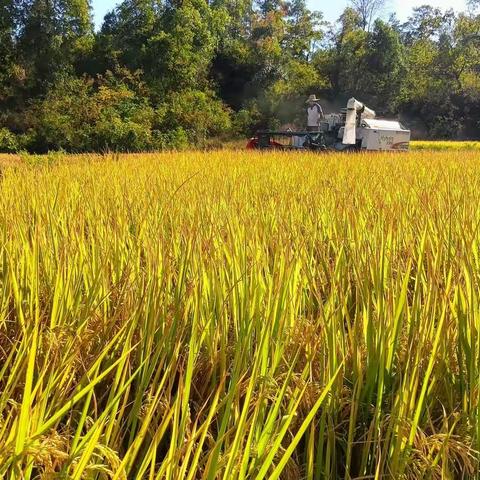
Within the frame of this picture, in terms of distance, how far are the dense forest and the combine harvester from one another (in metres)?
4.65

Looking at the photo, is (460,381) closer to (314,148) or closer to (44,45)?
(314,148)

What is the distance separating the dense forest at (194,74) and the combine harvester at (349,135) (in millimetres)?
4648

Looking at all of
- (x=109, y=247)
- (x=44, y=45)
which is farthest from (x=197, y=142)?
(x=109, y=247)

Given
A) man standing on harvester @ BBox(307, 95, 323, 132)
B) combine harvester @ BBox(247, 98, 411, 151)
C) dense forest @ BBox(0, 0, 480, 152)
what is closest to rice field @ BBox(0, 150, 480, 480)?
combine harvester @ BBox(247, 98, 411, 151)

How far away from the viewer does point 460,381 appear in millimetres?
963

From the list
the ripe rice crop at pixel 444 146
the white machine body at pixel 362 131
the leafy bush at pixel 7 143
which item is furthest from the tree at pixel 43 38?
the ripe rice crop at pixel 444 146

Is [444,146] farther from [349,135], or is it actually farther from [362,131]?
[349,135]

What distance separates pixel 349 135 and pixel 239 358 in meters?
8.88

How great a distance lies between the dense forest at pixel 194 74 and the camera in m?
15.1

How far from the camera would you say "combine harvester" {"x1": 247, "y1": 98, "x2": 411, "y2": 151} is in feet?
30.6

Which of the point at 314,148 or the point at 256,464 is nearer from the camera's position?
the point at 256,464

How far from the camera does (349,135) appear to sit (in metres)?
9.28

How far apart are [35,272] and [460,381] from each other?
99cm

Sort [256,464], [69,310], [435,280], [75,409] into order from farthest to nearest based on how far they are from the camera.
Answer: [69,310]
[435,280]
[75,409]
[256,464]
